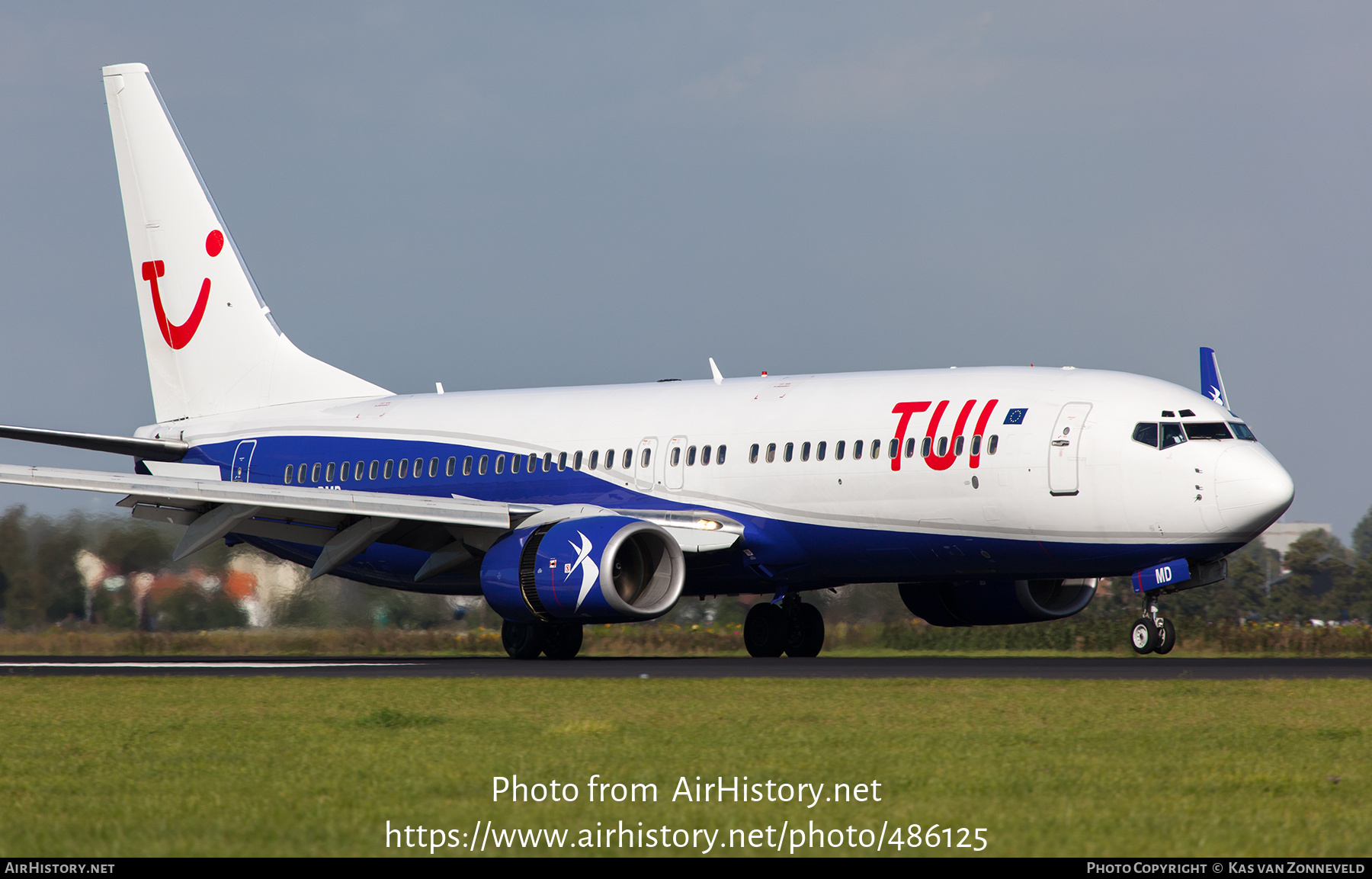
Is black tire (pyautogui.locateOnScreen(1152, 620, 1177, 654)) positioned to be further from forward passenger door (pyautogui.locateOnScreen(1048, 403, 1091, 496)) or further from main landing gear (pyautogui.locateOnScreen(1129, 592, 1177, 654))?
forward passenger door (pyautogui.locateOnScreen(1048, 403, 1091, 496))

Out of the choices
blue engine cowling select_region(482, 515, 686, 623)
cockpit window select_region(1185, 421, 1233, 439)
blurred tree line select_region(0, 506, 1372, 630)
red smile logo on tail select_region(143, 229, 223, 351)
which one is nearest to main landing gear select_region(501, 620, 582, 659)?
blue engine cowling select_region(482, 515, 686, 623)

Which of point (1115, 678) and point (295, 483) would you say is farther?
point (295, 483)

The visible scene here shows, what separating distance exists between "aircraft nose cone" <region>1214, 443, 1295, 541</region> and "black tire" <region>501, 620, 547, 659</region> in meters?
10.1

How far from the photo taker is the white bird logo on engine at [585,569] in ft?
71.6

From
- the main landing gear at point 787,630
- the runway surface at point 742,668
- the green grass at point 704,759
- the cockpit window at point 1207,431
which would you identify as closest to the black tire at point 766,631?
the main landing gear at point 787,630

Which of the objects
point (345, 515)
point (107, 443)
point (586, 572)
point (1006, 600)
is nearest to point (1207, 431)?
point (1006, 600)

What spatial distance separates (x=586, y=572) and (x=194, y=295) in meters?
12.6

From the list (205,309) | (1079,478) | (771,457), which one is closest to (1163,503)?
(1079,478)

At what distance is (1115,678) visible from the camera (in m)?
17.2

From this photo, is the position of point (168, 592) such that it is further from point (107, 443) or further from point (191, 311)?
point (191, 311)

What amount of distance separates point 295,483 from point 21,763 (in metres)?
18.4

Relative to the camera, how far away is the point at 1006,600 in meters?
24.9

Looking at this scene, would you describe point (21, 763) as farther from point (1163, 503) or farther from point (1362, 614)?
point (1362, 614)

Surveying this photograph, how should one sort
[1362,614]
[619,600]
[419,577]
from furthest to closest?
[1362,614], [419,577], [619,600]
